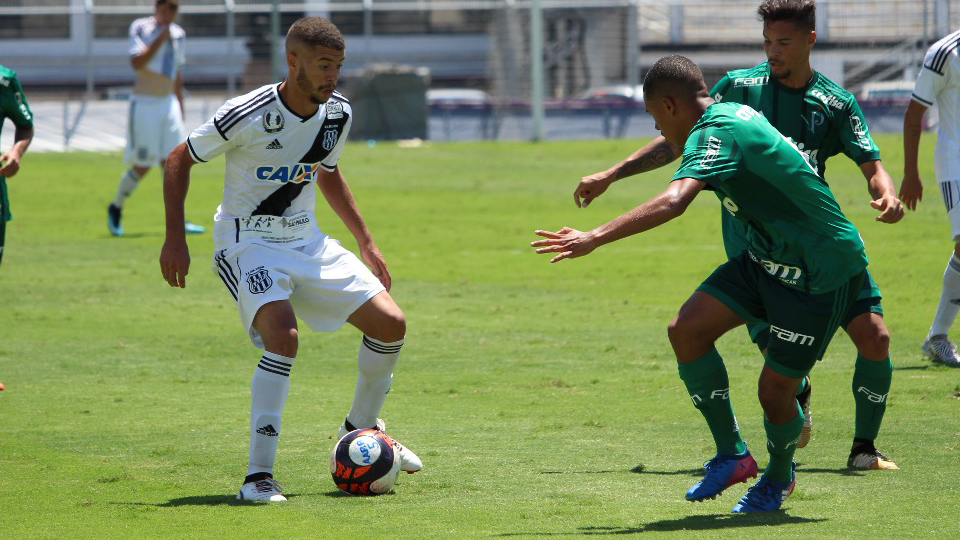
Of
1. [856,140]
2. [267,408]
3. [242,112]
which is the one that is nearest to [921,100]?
[856,140]

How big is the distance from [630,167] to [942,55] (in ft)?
11.3

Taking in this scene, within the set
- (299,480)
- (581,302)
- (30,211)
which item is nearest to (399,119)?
(30,211)

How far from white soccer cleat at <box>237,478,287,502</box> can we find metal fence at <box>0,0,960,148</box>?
24705 millimetres

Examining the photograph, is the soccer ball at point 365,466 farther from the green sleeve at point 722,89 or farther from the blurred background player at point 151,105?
the blurred background player at point 151,105

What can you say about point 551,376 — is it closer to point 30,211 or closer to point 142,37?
point 142,37

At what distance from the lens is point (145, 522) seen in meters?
5.45

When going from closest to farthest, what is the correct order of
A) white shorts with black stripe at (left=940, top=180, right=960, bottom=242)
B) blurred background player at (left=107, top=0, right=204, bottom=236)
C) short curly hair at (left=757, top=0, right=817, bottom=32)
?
short curly hair at (left=757, top=0, right=817, bottom=32), white shorts with black stripe at (left=940, top=180, right=960, bottom=242), blurred background player at (left=107, top=0, right=204, bottom=236)

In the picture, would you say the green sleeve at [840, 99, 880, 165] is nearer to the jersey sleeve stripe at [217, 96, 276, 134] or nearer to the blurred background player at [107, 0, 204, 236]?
the jersey sleeve stripe at [217, 96, 276, 134]

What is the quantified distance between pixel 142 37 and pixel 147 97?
0.85 metres

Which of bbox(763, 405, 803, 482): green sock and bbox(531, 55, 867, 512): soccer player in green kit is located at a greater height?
bbox(531, 55, 867, 512): soccer player in green kit

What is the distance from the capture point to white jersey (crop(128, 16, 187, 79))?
650 inches

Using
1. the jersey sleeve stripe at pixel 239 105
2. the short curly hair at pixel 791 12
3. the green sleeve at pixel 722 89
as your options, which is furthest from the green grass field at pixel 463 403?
the short curly hair at pixel 791 12

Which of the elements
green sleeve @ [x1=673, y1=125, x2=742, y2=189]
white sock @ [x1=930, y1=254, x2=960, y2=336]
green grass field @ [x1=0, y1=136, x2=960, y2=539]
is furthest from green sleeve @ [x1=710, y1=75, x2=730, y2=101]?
white sock @ [x1=930, y1=254, x2=960, y2=336]

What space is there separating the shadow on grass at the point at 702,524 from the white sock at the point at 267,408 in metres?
1.35
